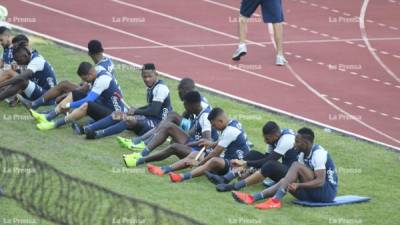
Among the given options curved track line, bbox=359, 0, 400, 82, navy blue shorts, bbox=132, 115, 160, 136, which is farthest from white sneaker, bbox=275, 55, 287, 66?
navy blue shorts, bbox=132, 115, 160, 136

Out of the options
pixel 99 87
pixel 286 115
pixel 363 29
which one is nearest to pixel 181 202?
pixel 99 87

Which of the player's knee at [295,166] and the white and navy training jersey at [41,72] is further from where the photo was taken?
the white and navy training jersey at [41,72]

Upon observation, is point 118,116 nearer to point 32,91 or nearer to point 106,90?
point 106,90

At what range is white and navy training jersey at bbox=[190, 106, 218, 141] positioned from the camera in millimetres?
17000

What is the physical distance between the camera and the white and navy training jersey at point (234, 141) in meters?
16.3

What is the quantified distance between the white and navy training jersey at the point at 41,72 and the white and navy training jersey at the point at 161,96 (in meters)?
2.39

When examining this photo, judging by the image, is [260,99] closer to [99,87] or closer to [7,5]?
[99,87]

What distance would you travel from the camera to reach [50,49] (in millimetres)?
23797

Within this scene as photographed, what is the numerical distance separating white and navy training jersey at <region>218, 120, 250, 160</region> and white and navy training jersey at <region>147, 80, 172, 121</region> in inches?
74.3

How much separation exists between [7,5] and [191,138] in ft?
33.8

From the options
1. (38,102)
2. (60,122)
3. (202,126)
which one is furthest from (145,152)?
(38,102)

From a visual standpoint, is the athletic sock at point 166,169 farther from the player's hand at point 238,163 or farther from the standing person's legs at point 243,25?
the standing person's legs at point 243,25

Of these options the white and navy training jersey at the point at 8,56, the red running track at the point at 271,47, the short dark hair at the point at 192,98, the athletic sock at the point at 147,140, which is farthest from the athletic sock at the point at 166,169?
the white and navy training jersey at the point at 8,56

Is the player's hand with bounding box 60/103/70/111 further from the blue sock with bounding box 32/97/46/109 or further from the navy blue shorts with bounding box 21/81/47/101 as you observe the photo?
the navy blue shorts with bounding box 21/81/47/101
